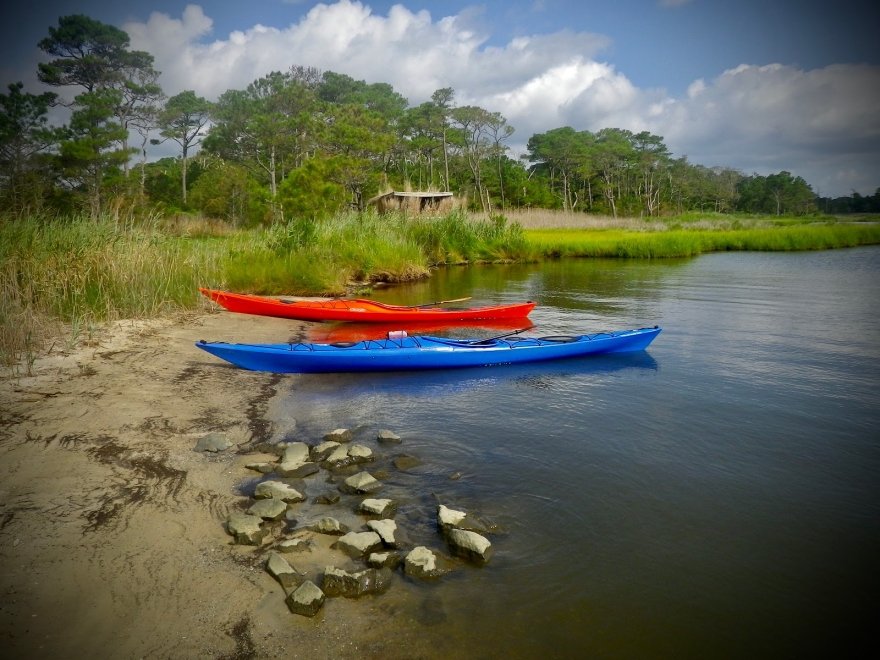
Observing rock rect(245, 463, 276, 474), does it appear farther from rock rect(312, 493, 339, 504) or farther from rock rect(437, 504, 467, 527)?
rock rect(437, 504, 467, 527)

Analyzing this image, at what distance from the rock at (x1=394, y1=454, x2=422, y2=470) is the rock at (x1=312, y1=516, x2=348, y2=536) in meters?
1.17

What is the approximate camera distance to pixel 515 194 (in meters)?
45.6

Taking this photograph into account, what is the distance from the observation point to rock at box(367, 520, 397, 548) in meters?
3.60

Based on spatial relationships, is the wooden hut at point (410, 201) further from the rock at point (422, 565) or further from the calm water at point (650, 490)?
the rock at point (422, 565)

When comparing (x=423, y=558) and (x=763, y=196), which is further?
(x=763, y=196)

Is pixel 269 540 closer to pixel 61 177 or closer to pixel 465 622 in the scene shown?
pixel 465 622

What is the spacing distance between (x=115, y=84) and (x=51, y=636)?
36.6m

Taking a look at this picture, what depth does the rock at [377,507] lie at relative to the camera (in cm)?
396

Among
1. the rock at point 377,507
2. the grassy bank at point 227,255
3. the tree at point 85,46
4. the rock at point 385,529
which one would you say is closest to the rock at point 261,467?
the rock at point 377,507

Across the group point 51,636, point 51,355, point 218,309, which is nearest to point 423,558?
point 51,636

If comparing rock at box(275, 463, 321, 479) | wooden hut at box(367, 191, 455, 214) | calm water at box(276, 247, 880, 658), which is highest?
wooden hut at box(367, 191, 455, 214)

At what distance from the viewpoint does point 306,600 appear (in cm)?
297

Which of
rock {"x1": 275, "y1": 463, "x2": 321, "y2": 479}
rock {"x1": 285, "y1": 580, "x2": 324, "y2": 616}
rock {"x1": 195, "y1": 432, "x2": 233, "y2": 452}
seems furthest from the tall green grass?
rock {"x1": 285, "y1": 580, "x2": 324, "y2": 616}

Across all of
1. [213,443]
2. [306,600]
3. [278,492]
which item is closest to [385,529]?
[306,600]
